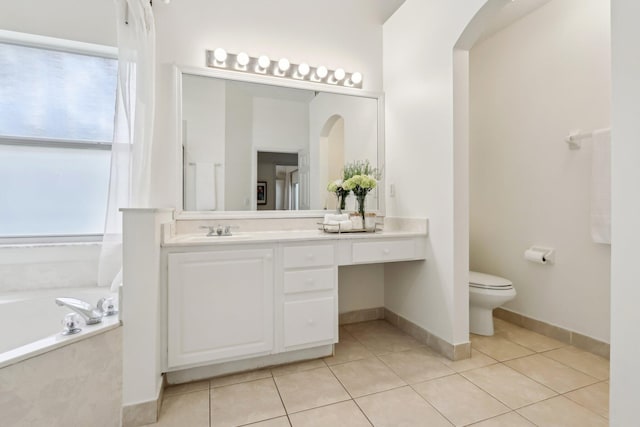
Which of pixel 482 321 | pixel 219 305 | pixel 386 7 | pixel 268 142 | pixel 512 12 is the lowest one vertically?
pixel 482 321

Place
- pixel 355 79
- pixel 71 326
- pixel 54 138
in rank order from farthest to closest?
pixel 355 79
pixel 54 138
pixel 71 326

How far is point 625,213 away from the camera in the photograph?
3.19ft

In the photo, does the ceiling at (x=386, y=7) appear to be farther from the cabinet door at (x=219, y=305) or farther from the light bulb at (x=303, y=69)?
the cabinet door at (x=219, y=305)

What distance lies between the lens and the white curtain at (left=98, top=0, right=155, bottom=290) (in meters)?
1.65

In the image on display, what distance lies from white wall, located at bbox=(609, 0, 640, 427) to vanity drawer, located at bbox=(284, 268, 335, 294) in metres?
1.29

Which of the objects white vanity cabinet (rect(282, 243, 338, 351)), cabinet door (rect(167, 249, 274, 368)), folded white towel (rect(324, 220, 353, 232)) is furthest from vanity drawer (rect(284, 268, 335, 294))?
folded white towel (rect(324, 220, 353, 232))

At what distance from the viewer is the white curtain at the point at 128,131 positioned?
1654 mm

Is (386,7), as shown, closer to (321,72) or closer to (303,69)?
(321,72)

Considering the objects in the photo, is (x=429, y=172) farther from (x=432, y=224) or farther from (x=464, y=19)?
(x=464, y=19)

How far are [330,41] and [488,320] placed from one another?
8.37 feet

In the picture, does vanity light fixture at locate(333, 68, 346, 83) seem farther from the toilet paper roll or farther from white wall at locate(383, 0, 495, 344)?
the toilet paper roll

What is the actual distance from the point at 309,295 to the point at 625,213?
1462 mm

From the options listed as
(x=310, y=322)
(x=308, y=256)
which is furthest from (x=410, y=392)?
(x=308, y=256)

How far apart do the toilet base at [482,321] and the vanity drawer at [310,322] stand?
3.83ft
